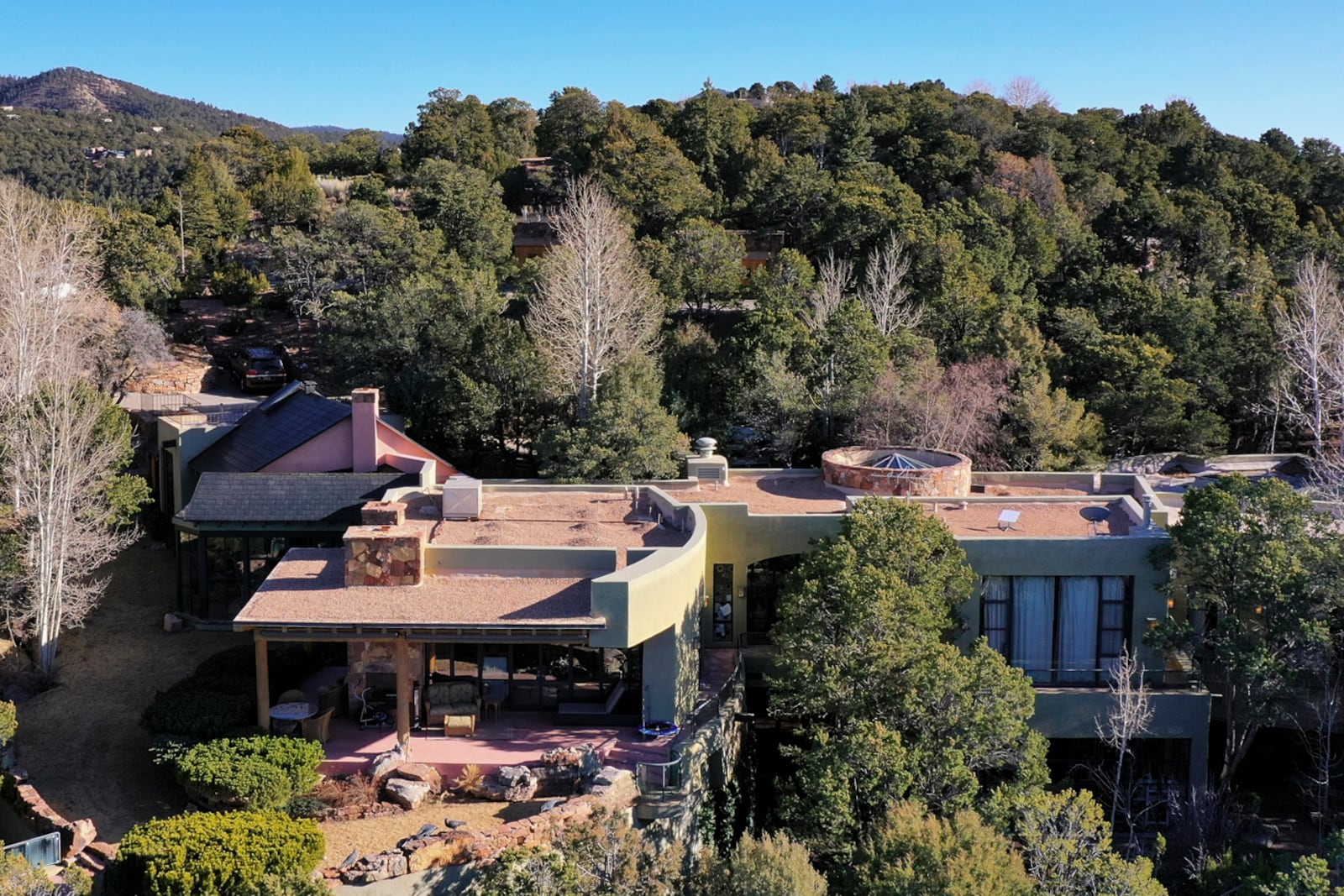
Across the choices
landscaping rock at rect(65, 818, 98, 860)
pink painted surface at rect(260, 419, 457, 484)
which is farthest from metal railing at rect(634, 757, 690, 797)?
pink painted surface at rect(260, 419, 457, 484)

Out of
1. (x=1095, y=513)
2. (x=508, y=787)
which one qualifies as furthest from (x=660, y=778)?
(x=1095, y=513)

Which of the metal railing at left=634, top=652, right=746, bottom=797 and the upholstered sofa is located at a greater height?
the upholstered sofa

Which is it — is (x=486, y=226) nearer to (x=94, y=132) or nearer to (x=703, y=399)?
(x=703, y=399)

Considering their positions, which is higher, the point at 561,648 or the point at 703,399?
the point at 703,399

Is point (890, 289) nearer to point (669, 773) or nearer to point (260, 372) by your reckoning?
point (260, 372)

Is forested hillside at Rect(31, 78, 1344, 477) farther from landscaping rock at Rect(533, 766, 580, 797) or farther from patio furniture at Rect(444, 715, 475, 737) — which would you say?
landscaping rock at Rect(533, 766, 580, 797)

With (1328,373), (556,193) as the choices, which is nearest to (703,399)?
(1328,373)
